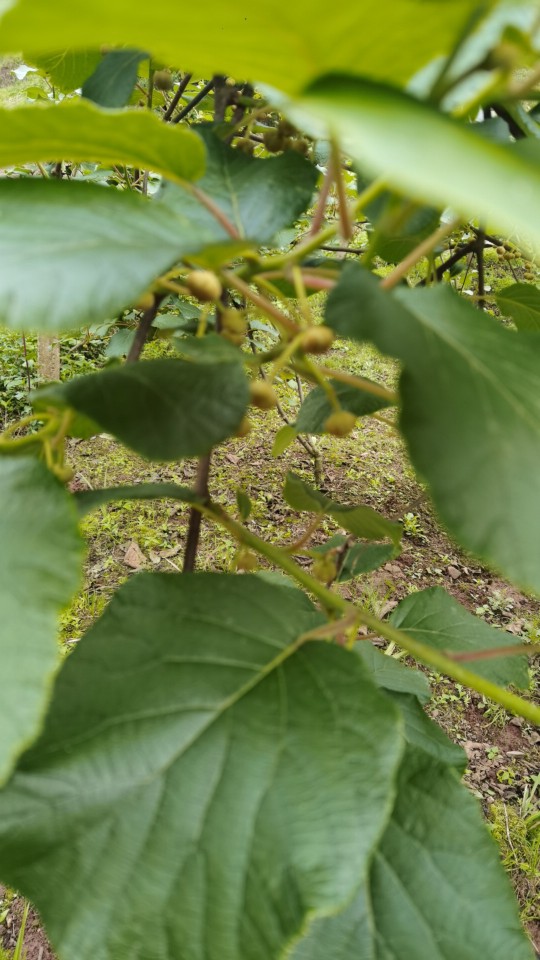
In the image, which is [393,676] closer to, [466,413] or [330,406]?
[330,406]

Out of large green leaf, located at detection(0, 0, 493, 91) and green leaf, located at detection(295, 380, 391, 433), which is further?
green leaf, located at detection(295, 380, 391, 433)

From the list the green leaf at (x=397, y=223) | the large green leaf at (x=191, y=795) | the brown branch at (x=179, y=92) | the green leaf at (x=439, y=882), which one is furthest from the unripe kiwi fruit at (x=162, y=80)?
the green leaf at (x=439, y=882)

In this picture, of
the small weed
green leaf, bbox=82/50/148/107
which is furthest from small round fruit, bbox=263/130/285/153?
the small weed

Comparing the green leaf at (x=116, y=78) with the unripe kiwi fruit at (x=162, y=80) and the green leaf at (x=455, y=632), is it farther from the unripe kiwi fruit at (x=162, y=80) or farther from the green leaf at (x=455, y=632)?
the green leaf at (x=455, y=632)

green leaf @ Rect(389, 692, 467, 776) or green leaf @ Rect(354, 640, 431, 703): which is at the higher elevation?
green leaf @ Rect(389, 692, 467, 776)

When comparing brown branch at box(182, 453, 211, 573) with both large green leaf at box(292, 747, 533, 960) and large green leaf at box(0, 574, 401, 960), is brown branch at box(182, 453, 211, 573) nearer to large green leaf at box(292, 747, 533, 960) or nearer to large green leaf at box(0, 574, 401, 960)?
large green leaf at box(0, 574, 401, 960)

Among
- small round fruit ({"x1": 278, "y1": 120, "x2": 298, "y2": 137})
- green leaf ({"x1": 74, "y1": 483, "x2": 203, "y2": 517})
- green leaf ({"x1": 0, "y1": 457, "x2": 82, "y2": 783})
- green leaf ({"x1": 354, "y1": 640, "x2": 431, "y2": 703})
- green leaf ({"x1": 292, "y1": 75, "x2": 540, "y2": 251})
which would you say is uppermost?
green leaf ({"x1": 292, "y1": 75, "x2": 540, "y2": 251})
